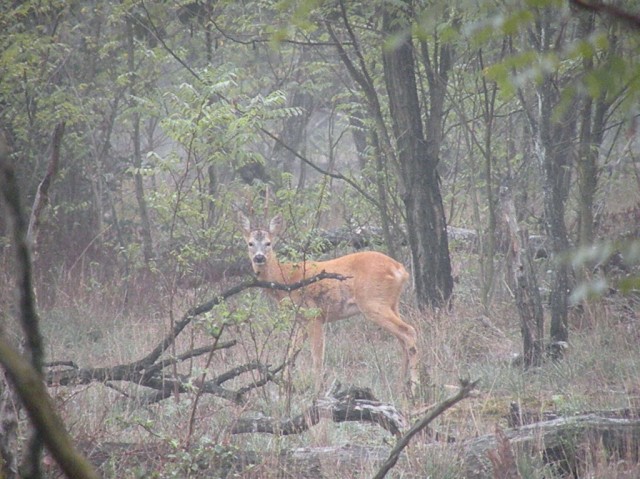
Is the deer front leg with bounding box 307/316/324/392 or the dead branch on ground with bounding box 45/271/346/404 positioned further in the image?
the deer front leg with bounding box 307/316/324/392

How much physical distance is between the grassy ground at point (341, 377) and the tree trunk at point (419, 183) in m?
0.40

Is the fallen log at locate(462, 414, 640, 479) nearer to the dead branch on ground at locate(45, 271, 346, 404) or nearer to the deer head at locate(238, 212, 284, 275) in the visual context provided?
the dead branch on ground at locate(45, 271, 346, 404)

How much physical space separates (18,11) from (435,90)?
502cm

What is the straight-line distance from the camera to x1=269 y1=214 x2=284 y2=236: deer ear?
1125 centimetres

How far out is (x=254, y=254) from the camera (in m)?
10.8

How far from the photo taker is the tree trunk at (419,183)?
11.1m

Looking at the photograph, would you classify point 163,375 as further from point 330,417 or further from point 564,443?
point 564,443

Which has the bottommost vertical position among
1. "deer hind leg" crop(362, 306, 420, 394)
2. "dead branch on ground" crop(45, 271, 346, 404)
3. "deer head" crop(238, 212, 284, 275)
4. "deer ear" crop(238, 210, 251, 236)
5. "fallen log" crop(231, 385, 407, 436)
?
"deer hind leg" crop(362, 306, 420, 394)

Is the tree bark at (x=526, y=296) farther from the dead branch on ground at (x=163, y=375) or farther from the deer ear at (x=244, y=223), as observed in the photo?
the deer ear at (x=244, y=223)

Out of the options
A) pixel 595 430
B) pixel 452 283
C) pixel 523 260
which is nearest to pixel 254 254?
pixel 452 283

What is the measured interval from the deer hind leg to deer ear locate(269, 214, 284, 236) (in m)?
1.66

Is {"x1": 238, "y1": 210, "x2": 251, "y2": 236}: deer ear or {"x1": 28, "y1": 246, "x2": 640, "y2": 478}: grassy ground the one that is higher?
A: {"x1": 238, "y1": 210, "x2": 251, "y2": 236}: deer ear

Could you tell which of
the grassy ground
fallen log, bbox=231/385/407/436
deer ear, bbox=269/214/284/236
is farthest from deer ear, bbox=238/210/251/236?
Answer: fallen log, bbox=231/385/407/436

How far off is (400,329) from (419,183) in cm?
209
